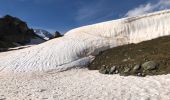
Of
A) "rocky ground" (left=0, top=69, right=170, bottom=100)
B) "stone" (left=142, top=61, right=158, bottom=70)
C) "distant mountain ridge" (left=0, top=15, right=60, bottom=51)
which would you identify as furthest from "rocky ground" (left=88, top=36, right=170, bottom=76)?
"distant mountain ridge" (left=0, top=15, right=60, bottom=51)

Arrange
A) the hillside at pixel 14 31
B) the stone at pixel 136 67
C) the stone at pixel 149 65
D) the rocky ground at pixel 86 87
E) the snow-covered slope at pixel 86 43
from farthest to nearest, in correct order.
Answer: the hillside at pixel 14 31 → the snow-covered slope at pixel 86 43 → the stone at pixel 136 67 → the stone at pixel 149 65 → the rocky ground at pixel 86 87

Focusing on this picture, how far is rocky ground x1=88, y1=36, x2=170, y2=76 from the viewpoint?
21.6 m

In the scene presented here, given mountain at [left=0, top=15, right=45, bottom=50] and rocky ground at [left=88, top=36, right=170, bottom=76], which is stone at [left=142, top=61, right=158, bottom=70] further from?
mountain at [left=0, top=15, right=45, bottom=50]

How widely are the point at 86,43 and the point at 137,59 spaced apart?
25.1 feet

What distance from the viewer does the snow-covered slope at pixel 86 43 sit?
89.3 ft

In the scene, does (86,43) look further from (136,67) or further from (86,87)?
(86,87)

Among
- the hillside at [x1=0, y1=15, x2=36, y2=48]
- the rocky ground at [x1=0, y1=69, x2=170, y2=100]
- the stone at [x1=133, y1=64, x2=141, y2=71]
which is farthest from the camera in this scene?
the hillside at [x1=0, y1=15, x2=36, y2=48]

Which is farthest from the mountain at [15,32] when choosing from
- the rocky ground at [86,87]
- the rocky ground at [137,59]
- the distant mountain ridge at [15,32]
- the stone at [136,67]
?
the stone at [136,67]

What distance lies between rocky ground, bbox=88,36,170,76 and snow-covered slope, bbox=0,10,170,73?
1.43m

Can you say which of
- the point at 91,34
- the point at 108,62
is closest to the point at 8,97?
the point at 108,62

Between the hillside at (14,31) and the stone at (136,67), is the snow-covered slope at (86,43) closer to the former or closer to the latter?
the stone at (136,67)

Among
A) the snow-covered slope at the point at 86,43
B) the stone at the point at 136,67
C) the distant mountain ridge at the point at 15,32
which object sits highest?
the distant mountain ridge at the point at 15,32

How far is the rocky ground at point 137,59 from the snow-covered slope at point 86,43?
1429mm

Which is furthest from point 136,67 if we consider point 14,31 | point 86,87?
point 14,31
